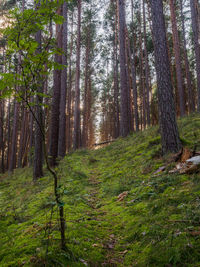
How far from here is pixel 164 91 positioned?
6344mm

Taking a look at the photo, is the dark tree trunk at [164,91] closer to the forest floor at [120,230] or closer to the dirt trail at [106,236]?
the forest floor at [120,230]

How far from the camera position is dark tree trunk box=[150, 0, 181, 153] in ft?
20.1

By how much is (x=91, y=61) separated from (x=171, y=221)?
24203 millimetres

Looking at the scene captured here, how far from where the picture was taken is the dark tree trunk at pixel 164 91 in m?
6.13

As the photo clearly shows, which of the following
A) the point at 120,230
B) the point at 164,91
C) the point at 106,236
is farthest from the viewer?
the point at 164,91

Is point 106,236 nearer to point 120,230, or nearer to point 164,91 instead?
point 120,230

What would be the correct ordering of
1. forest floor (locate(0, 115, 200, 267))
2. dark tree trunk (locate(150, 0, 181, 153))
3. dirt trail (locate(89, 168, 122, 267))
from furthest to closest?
dark tree trunk (locate(150, 0, 181, 153)) → dirt trail (locate(89, 168, 122, 267)) → forest floor (locate(0, 115, 200, 267))

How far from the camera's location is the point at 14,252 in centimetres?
246

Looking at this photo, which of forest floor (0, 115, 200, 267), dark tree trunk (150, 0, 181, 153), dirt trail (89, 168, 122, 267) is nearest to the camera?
forest floor (0, 115, 200, 267)

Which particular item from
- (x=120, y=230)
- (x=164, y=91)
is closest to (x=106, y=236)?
(x=120, y=230)

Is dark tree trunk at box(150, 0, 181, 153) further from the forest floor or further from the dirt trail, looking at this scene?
the dirt trail

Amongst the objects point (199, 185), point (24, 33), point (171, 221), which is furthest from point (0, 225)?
point (199, 185)

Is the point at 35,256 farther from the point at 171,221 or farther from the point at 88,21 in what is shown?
the point at 88,21

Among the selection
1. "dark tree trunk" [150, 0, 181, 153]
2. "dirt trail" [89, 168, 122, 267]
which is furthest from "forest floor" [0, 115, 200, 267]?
"dark tree trunk" [150, 0, 181, 153]
